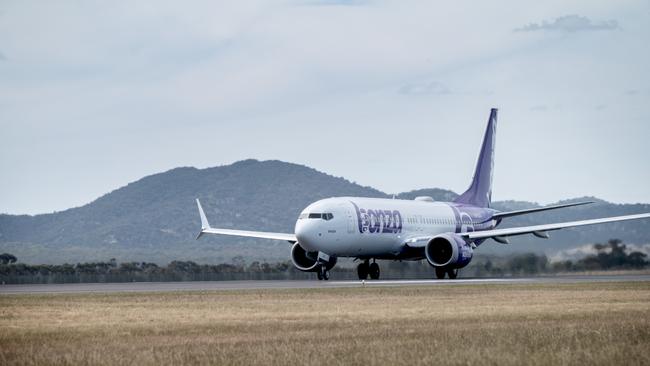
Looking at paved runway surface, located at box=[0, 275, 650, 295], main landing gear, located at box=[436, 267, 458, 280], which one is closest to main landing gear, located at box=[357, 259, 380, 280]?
main landing gear, located at box=[436, 267, 458, 280]

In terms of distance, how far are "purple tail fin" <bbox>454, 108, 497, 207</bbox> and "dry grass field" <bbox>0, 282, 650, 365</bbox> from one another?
35917mm

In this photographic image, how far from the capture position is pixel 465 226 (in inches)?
2921

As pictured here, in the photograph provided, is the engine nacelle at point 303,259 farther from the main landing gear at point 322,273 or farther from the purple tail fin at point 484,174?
the purple tail fin at point 484,174

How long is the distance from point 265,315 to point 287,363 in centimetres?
1081

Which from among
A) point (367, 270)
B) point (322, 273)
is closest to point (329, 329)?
point (322, 273)

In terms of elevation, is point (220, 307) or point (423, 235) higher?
point (423, 235)

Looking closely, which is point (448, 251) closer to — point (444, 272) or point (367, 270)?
point (444, 272)

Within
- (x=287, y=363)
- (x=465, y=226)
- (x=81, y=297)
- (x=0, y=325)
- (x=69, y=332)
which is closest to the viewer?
(x=287, y=363)

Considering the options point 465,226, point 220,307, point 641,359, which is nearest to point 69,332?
point 220,307

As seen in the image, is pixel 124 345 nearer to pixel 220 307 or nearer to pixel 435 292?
pixel 220 307

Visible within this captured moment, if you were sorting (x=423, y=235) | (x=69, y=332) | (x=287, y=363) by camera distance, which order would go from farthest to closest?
(x=423, y=235) < (x=69, y=332) < (x=287, y=363)

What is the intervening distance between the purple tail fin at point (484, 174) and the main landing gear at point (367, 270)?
11857 mm

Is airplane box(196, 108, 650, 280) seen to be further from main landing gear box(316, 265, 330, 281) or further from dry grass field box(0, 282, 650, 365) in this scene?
dry grass field box(0, 282, 650, 365)

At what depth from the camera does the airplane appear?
197 feet
